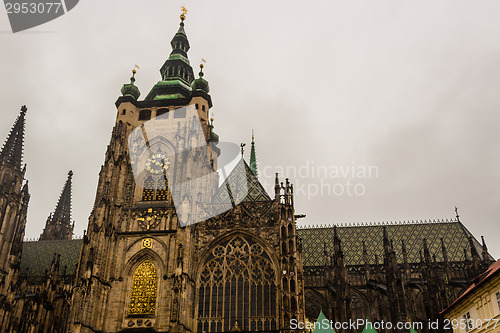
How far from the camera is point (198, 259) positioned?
3222 cm

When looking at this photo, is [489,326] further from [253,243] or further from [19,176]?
[19,176]

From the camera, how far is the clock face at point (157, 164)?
36188 mm

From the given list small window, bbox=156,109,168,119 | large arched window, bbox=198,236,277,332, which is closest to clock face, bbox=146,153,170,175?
small window, bbox=156,109,168,119

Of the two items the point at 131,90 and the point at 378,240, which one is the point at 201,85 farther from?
the point at 378,240

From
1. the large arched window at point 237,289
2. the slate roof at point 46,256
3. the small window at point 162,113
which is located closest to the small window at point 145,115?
the small window at point 162,113

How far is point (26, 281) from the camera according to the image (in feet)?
143

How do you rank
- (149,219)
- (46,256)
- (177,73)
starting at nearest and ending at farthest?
(149,219) < (177,73) < (46,256)

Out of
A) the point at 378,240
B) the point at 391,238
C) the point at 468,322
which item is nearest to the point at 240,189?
the point at 378,240

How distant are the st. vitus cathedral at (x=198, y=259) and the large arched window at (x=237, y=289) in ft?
0.21

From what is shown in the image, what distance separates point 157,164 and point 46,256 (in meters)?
19.2

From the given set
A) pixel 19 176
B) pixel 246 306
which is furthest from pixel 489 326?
pixel 19 176

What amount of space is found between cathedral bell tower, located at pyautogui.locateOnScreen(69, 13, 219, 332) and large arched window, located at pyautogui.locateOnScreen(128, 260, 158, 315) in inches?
2.4

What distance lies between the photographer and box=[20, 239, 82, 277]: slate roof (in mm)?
46000

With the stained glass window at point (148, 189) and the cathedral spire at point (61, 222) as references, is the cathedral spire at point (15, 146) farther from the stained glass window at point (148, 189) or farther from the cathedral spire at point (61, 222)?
the stained glass window at point (148, 189)
